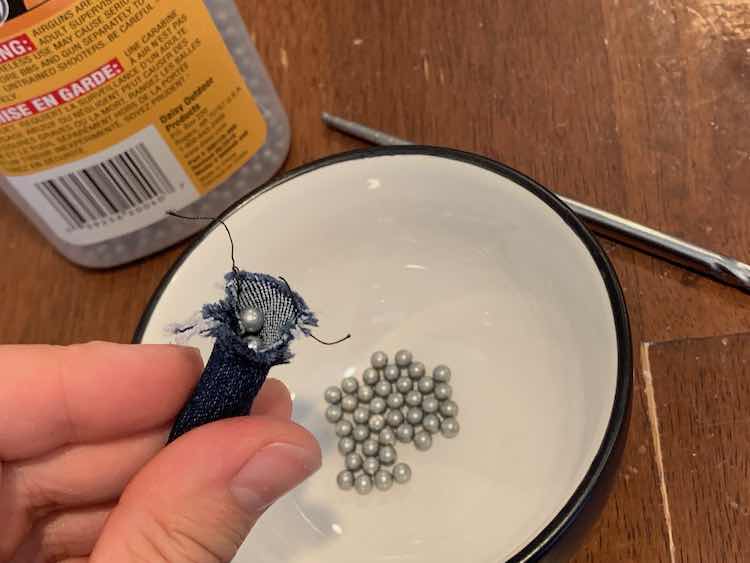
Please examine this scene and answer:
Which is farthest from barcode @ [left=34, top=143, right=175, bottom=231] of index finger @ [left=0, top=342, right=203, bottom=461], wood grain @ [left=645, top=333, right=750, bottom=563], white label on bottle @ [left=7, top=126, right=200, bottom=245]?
wood grain @ [left=645, top=333, right=750, bottom=563]

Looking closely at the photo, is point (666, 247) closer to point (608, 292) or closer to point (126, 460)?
point (608, 292)

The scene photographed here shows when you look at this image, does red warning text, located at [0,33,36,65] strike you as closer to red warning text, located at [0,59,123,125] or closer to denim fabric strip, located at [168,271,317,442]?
red warning text, located at [0,59,123,125]

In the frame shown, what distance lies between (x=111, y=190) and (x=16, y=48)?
9 centimetres

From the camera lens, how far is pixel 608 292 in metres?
0.33

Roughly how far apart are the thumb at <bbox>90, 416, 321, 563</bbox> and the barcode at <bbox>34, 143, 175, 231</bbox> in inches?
6.7

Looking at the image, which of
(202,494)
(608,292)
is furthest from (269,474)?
(608,292)

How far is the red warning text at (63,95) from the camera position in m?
0.35

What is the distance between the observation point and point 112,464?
13.2 inches

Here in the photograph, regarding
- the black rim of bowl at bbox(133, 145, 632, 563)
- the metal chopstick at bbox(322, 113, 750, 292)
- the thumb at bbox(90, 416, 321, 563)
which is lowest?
the metal chopstick at bbox(322, 113, 750, 292)

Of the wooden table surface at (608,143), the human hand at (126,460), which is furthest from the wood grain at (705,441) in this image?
the human hand at (126,460)

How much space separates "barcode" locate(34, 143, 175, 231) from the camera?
1.29 feet

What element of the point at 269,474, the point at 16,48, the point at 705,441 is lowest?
the point at 705,441

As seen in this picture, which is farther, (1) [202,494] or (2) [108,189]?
(2) [108,189]

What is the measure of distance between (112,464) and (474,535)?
0.15 m
